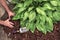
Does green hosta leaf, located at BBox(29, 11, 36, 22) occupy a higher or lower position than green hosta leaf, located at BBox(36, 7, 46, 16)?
lower

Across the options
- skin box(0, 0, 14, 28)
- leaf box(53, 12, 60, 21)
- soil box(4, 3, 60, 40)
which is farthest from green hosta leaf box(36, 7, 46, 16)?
skin box(0, 0, 14, 28)

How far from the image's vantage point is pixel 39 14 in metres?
3.91

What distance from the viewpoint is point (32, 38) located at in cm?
402

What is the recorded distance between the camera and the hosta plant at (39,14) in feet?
12.7

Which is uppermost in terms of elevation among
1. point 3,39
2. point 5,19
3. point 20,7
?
point 20,7

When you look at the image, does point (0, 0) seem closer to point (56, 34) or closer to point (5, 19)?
point (5, 19)

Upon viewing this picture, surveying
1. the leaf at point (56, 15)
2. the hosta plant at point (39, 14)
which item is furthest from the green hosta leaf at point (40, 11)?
the leaf at point (56, 15)

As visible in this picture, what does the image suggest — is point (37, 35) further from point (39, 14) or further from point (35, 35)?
point (39, 14)

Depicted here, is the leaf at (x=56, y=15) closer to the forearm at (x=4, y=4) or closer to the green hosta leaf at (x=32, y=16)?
Result: the green hosta leaf at (x=32, y=16)

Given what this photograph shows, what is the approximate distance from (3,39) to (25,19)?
552mm

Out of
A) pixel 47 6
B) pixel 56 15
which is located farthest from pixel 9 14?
pixel 56 15

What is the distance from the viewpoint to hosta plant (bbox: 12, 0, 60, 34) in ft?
12.7

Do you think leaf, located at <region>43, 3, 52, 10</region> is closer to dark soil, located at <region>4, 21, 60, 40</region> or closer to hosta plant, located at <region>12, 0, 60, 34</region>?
hosta plant, located at <region>12, 0, 60, 34</region>

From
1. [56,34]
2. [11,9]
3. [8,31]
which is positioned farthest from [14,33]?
[56,34]
